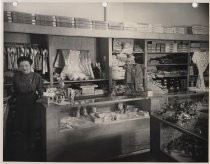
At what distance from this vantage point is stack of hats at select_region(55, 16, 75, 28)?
3.06 metres

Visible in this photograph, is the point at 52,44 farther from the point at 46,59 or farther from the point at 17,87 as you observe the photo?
the point at 17,87

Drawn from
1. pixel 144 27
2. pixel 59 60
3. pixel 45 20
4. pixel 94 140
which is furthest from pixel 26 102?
pixel 144 27

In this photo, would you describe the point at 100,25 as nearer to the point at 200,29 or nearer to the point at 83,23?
the point at 83,23

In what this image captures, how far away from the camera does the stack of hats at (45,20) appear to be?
2.97 m

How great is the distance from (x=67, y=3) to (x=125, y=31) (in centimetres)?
74

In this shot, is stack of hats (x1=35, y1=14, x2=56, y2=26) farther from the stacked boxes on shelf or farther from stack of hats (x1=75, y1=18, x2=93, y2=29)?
stack of hats (x1=75, y1=18, x2=93, y2=29)

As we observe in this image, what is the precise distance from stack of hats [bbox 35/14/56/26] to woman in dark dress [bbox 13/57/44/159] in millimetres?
514

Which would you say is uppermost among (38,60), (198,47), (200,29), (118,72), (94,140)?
(200,29)

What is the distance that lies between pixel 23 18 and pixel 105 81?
48.2 inches

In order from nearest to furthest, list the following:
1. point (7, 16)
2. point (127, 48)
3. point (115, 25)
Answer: point (7, 16) < point (115, 25) < point (127, 48)

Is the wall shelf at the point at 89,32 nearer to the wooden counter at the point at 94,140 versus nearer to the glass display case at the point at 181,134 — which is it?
the glass display case at the point at 181,134

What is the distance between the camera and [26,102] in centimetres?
278

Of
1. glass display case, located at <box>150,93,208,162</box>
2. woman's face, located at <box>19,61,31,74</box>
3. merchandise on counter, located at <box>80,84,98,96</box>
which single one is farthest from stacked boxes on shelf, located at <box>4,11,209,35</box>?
glass display case, located at <box>150,93,208,162</box>

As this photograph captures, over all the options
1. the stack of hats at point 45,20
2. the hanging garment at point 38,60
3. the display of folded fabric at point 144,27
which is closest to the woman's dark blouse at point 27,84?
the hanging garment at point 38,60
